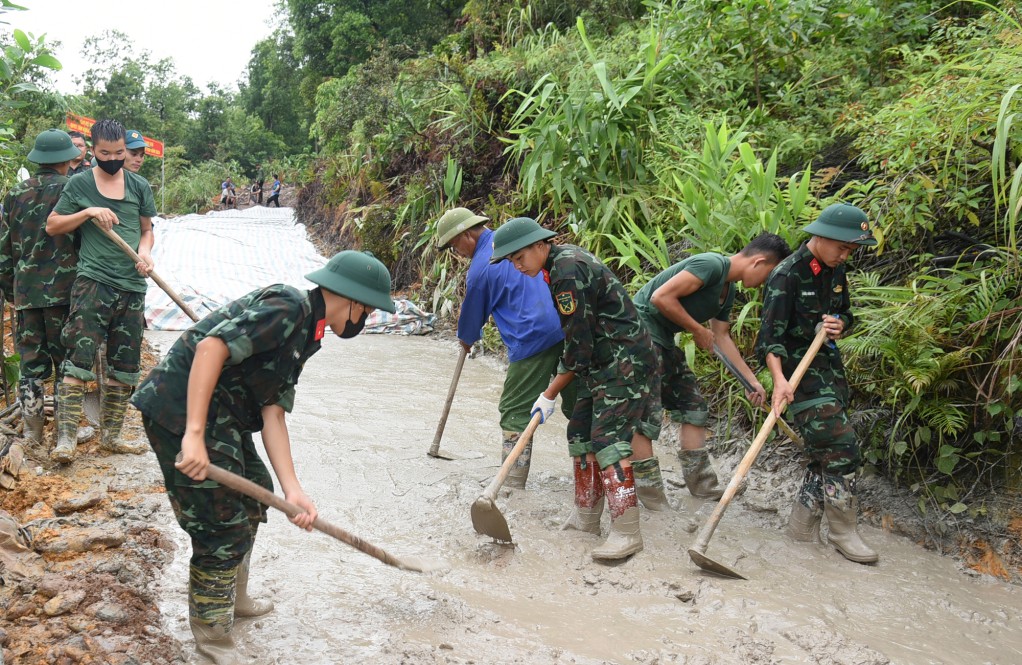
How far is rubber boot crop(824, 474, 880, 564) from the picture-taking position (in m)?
3.61

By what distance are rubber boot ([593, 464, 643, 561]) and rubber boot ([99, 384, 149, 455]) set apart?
8.49 ft

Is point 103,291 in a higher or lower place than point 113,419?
higher

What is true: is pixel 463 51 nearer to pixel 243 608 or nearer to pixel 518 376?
pixel 518 376

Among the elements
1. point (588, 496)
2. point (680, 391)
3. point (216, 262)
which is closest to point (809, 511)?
point (680, 391)

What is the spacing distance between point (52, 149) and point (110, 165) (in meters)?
0.44

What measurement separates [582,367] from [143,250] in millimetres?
2488

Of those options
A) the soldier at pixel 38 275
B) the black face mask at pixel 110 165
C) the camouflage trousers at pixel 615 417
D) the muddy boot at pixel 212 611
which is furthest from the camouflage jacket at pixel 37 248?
the camouflage trousers at pixel 615 417

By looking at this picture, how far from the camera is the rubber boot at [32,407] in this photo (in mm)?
4199

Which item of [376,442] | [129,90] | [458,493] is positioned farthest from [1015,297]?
[129,90]

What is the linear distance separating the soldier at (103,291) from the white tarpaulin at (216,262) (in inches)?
122

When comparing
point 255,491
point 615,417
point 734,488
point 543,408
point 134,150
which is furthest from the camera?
point 134,150

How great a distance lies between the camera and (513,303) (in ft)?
14.1

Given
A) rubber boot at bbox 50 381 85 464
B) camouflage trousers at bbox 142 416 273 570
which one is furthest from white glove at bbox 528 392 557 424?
rubber boot at bbox 50 381 85 464

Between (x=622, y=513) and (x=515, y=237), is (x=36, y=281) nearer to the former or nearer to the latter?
(x=515, y=237)
